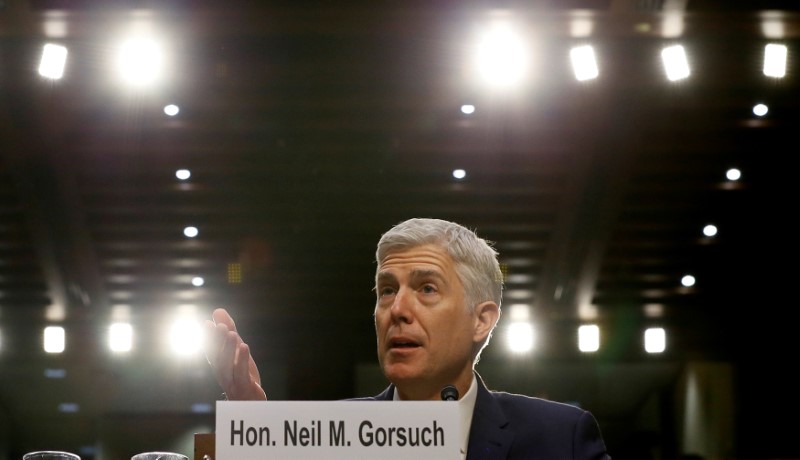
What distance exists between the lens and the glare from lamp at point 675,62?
26.4ft

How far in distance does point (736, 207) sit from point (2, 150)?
7024 mm

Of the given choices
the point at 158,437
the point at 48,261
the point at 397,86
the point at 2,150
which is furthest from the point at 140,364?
the point at 397,86

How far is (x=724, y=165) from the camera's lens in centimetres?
909

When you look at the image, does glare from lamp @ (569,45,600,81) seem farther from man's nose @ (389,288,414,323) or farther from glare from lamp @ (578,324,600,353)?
man's nose @ (389,288,414,323)

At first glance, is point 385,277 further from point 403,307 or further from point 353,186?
point 353,186

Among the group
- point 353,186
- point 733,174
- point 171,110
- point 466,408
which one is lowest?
point 466,408

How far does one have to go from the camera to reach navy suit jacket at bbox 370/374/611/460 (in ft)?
6.24

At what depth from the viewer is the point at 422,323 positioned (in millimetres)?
1934

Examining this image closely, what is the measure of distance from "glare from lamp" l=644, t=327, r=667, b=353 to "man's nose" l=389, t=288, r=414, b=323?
8.50m

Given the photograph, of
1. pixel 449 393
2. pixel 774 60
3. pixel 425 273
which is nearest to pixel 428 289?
pixel 425 273

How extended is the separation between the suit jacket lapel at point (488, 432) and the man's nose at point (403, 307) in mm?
258

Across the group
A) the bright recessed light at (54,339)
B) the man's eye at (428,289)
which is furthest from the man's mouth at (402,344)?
the bright recessed light at (54,339)

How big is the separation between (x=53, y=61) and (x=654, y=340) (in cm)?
654

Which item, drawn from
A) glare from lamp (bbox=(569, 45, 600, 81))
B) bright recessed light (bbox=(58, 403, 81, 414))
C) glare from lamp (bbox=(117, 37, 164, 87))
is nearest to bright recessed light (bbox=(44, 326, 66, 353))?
bright recessed light (bbox=(58, 403, 81, 414))
